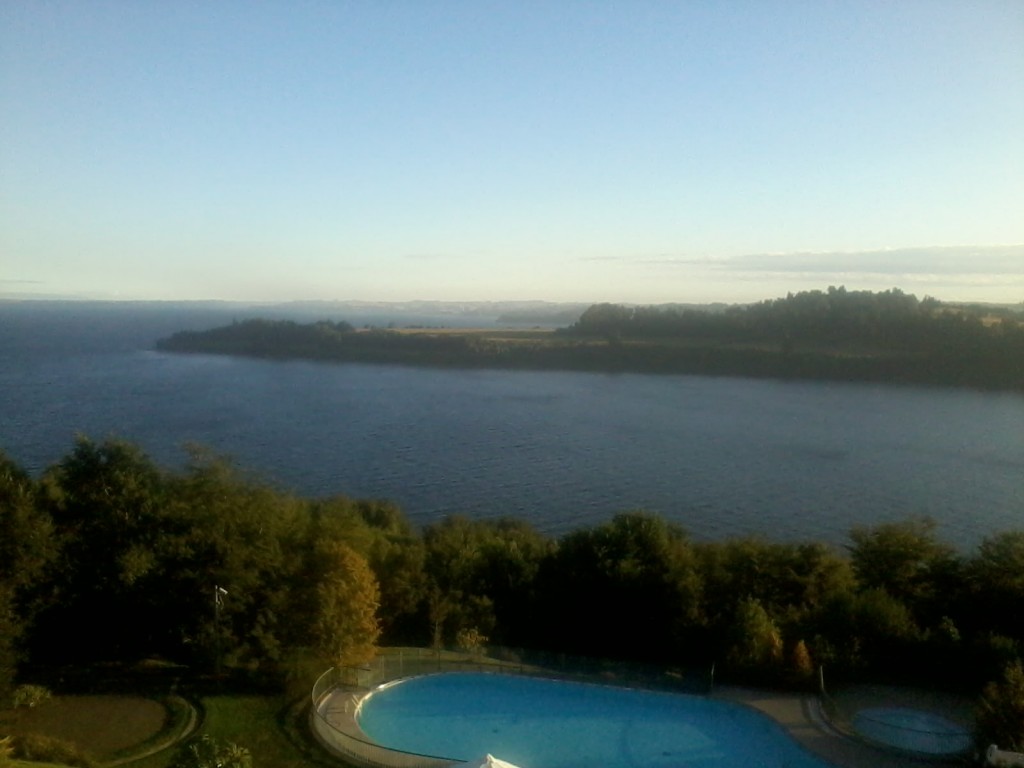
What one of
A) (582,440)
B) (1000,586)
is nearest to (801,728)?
(1000,586)

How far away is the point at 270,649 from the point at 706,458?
15.1 metres

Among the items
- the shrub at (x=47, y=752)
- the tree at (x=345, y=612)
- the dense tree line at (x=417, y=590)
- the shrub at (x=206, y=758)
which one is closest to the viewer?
the shrub at (x=206, y=758)

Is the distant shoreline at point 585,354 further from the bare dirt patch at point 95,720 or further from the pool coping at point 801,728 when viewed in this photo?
the bare dirt patch at point 95,720

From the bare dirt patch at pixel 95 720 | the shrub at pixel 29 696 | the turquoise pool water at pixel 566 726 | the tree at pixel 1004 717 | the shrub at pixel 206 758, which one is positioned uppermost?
the shrub at pixel 206 758

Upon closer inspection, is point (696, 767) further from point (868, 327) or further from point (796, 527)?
point (868, 327)

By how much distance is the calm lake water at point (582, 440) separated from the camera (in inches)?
624

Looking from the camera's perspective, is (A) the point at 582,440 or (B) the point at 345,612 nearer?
(B) the point at 345,612

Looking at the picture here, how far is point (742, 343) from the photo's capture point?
122 ft

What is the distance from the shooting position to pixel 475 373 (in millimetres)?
37281

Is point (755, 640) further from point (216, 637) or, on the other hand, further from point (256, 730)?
point (216, 637)

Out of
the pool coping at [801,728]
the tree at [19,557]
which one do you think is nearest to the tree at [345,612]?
the pool coping at [801,728]

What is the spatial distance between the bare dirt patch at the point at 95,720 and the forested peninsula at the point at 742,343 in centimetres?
2946

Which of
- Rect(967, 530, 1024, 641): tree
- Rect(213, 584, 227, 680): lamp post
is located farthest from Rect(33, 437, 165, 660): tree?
Rect(967, 530, 1024, 641): tree

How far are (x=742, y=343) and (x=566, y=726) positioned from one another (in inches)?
1298
